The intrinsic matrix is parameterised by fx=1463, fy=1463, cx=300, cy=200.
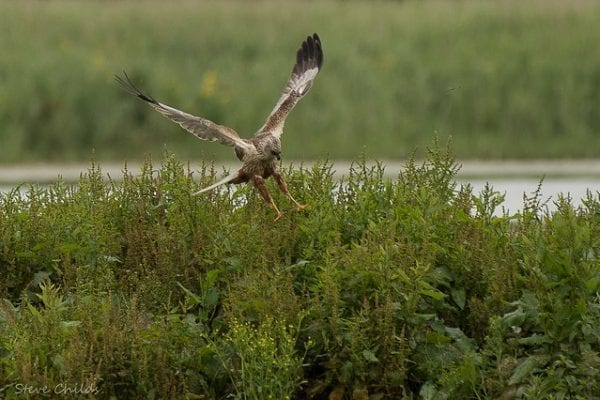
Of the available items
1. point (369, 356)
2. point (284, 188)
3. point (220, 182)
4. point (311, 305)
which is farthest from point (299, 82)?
point (369, 356)

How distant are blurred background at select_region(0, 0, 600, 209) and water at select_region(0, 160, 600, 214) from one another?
1.17 feet

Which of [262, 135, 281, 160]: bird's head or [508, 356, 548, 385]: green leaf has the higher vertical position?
[262, 135, 281, 160]: bird's head

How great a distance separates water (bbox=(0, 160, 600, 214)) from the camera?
1558cm

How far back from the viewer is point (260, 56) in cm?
2088

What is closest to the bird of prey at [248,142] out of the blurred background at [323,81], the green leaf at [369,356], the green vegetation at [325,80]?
the green leaf at [369,356]

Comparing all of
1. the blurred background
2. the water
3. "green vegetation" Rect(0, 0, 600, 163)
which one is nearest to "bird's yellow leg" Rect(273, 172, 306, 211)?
the water

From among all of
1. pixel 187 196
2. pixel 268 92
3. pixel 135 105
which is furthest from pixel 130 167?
pixel 187 196

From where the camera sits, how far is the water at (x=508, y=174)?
1558 centimetres

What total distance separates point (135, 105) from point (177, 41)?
2532 millimetres

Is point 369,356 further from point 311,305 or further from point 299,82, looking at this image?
point 299,82

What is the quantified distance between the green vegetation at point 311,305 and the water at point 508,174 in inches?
312

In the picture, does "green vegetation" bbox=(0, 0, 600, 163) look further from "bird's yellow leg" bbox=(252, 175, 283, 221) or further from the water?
"bird's yellow leg" bbox=(252, 175, 283, 221)

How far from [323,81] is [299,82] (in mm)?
10524

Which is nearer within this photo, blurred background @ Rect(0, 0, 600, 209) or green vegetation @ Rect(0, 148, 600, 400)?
green vegetation @ Rect(0, 148, 600, 400)
